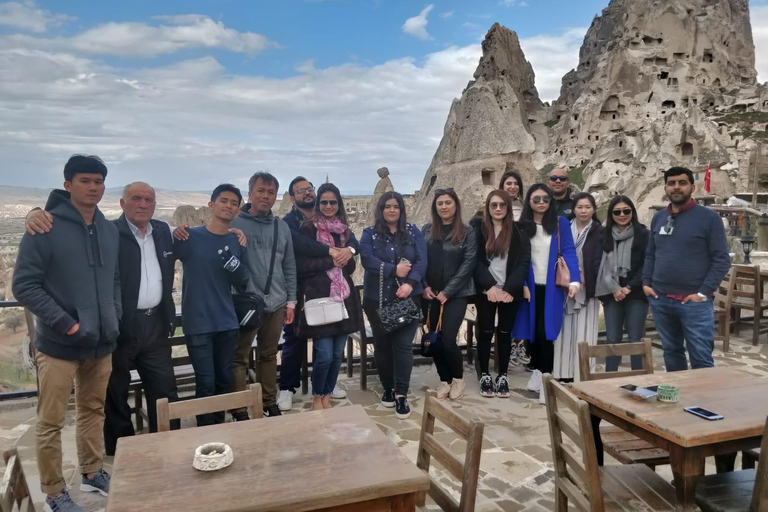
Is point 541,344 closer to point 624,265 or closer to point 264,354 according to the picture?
point 624,265

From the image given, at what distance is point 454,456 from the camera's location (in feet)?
8.25

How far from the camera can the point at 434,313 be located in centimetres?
510

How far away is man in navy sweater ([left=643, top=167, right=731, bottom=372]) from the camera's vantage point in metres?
4.40

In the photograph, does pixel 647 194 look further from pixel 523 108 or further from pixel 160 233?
pixel 523 108

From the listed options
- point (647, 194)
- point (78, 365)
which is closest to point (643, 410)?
point (78, 365)

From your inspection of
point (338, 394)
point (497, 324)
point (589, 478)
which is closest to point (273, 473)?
point (589, 478)

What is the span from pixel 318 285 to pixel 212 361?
1111 mm

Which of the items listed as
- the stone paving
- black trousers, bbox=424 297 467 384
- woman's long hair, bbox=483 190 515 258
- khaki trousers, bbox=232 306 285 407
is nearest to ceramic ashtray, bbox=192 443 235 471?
the stone paving

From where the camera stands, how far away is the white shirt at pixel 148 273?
3.72m

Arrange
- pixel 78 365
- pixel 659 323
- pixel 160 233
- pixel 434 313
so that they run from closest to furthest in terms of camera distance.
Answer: pixel 78 365 < pixel 160 233 < pixel 659 323 < pixel 434 313

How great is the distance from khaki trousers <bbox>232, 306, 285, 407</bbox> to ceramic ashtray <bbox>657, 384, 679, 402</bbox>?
3048mm

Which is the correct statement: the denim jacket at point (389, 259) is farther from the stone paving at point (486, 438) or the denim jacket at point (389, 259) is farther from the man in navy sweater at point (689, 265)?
the man in navy sweater at point (689, 265)

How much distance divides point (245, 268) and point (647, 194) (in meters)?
24.1

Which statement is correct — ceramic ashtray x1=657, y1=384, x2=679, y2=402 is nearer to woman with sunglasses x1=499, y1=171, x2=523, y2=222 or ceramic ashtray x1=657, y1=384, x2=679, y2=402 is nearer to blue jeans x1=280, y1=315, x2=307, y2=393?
woman with sunglasses x1=499, y1=171, x2=523, y2=222
